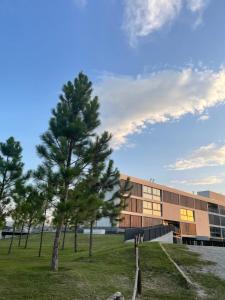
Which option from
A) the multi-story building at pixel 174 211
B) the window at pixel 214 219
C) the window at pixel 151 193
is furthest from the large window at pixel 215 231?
the window at pixel 151 193

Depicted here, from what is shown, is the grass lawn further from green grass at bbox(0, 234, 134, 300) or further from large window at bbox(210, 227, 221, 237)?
large window at bbox(210, 227, 221, 237)

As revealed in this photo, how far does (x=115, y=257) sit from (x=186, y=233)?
69669 mm

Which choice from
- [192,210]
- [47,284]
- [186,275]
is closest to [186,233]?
[192,210]

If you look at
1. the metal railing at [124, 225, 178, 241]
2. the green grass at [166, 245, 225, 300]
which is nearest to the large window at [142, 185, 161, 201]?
the metal railing at [124, 225, 178, 241]

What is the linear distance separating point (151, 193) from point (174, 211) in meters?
10.7

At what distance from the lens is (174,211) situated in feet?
281

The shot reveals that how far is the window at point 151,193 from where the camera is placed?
254ft

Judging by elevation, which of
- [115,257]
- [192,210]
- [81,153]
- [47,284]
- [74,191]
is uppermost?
[192,210]

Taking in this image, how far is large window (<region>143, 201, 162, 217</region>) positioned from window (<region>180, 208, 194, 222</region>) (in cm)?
1018

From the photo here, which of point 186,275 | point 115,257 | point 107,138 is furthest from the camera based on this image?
point 115,257

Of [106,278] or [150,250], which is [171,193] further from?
[106,278]

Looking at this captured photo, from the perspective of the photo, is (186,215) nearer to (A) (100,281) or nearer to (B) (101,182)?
(B) (101,182)

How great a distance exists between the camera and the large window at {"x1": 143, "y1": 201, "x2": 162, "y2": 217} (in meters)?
76.1

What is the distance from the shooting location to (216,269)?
20.0 m
